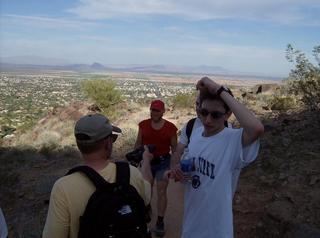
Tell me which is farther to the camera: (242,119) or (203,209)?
(203,209)

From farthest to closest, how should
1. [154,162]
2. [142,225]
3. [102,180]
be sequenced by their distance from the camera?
[154,162] < [142,225] < [102,180]

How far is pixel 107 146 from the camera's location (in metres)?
2.65

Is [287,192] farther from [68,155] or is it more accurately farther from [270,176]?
[68,155]

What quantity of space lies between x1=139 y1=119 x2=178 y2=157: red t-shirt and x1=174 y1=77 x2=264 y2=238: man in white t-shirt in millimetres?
2795

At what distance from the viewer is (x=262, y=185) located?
879cm

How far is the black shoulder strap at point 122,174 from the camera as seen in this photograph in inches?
102

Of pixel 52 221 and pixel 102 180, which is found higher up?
pixel 102 180

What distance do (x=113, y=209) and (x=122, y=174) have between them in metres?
0.21

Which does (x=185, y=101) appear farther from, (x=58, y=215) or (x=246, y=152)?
(x=58, y=215)

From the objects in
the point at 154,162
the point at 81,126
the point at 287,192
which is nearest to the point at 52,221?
the point at 81,126

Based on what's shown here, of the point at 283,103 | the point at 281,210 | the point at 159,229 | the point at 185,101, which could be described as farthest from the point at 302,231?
the point at 185,101

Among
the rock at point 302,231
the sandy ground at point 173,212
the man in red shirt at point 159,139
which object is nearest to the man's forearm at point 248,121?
the man in red shirt at point 159,139

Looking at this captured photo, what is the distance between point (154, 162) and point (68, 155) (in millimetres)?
8588

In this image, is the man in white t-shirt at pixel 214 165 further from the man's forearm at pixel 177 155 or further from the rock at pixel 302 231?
the rock at pixel 302 231
